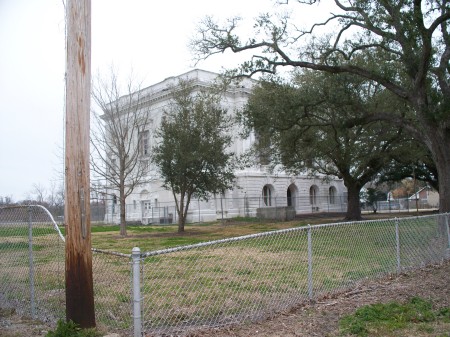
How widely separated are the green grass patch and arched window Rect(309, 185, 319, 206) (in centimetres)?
4935

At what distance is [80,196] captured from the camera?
5.11m

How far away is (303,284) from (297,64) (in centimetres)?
1065

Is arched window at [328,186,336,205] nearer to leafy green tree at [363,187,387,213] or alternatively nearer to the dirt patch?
leafy green tree at [363,187,387,213]

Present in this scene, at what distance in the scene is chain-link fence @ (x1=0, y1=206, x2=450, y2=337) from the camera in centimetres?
610

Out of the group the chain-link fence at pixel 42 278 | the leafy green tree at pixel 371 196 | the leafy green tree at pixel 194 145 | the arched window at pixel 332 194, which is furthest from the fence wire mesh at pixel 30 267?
the arched window at pixel 332 194

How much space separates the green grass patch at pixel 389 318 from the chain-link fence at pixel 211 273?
1.05m

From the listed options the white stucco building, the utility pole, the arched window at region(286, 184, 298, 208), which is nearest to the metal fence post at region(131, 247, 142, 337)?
the utility pole

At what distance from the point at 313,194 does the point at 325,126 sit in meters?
35.3

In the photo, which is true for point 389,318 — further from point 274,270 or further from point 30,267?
point 30,267

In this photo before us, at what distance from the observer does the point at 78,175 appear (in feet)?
16.8

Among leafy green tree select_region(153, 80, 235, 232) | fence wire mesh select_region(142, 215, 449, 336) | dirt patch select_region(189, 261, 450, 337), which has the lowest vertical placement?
dirt patch select_region(189, 261, 450, 337)

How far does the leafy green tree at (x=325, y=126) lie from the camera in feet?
60.4

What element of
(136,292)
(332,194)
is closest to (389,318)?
(136,292)

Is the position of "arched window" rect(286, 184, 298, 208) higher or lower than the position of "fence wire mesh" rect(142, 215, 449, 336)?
higher
